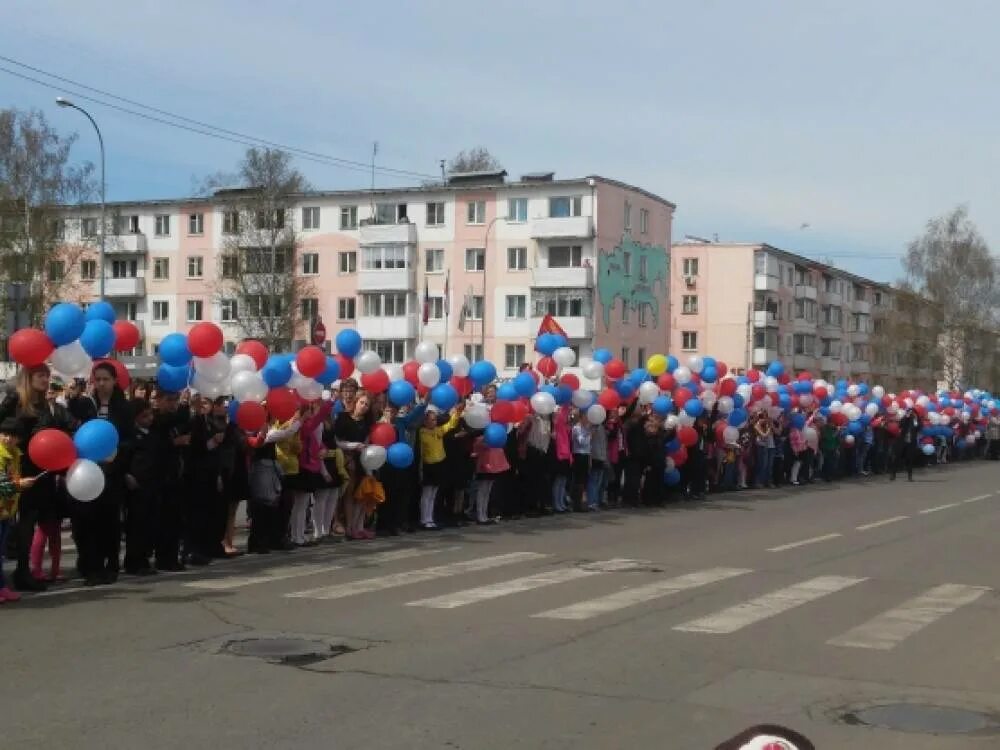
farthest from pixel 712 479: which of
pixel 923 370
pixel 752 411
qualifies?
pixel 923 370

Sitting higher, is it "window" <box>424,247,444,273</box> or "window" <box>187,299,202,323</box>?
"window" <box>424,247,444,273</box>

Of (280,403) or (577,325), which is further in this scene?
(577,325)

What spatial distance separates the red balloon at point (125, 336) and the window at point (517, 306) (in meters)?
55.7

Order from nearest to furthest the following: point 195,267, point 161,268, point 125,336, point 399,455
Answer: point 125,336 < point 399,455 < point 195,267 < point 161,268

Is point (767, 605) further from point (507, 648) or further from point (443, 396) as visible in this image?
point (443, 396)

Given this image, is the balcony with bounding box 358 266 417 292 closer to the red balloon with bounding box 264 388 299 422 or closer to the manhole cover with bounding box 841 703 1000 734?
the red balloon with bounding box 264 388 299 422

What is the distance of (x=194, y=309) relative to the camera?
76.4m

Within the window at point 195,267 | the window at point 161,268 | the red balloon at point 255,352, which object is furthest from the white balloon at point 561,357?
the window at point 161,268

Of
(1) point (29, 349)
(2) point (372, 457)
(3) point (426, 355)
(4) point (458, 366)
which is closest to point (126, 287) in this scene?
(3) point (426, 355)

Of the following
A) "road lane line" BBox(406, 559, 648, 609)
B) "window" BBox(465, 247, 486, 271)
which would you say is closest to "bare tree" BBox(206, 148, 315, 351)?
"window" BBox(465, 247, 486, 271)

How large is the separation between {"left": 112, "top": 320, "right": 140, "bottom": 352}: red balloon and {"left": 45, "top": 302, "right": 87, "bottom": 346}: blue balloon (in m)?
1.37

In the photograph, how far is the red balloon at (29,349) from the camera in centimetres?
1116

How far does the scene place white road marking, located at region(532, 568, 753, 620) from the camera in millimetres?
10234

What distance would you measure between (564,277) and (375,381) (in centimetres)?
5146
